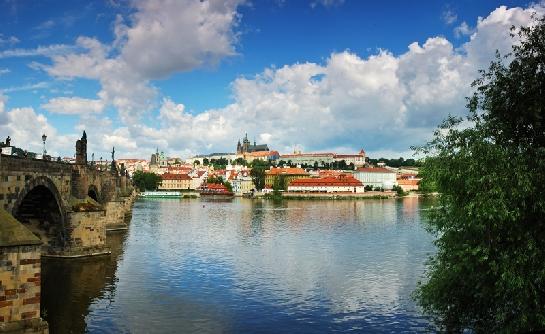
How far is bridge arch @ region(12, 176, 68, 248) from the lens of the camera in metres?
38.7

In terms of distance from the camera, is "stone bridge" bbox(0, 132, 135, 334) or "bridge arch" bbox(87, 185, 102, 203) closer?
"stone bridge" bbox(0, 132, 135, 334)

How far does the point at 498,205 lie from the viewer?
54.0 ft

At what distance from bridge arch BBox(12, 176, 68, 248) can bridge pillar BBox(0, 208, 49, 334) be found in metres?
19.5

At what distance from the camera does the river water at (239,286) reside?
83.5 feet

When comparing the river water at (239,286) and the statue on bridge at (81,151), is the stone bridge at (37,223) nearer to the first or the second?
the statue on bridge at (81,151)

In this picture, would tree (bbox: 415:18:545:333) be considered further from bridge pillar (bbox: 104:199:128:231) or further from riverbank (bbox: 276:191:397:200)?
riverbank (bbox: 276:191:397:200)

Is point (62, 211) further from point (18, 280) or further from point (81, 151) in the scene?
point (18, 280)

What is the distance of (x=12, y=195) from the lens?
28297 mm

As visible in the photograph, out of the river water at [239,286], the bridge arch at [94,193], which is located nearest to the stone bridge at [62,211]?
the river water at [239,286]

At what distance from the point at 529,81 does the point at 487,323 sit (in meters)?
8.63

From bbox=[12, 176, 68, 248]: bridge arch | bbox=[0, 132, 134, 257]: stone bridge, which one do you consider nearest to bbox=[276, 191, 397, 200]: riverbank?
bbox=[0, 132, 134, 257]: stone bridge

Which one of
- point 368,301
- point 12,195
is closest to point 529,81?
point 368,301

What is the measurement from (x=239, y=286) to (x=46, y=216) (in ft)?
55.6

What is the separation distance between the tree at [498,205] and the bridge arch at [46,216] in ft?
94.5
